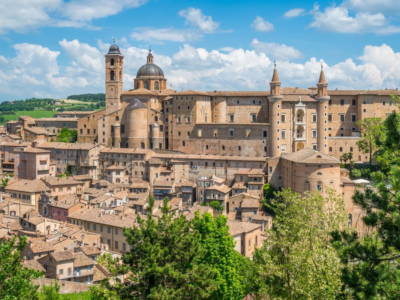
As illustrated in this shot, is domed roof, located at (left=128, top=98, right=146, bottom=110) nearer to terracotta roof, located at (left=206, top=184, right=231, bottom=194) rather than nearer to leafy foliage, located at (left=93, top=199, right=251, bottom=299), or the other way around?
terracotta roof, located at (left=206, top=184, right=231, bottom=194)

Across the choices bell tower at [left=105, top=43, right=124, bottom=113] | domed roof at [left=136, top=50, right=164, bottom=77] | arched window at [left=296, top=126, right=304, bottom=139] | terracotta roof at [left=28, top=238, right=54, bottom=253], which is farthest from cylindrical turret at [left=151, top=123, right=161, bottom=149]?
terracotta roof at [left=28, top=238, right=54, bottom=253]

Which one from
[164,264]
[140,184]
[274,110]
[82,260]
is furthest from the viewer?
[274,110]

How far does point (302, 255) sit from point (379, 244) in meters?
6.40

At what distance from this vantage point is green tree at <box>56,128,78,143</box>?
81.0 m

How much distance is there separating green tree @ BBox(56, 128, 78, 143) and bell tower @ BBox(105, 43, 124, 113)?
9.15 meters

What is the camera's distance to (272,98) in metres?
65.8

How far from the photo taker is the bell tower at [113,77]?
76.9 m

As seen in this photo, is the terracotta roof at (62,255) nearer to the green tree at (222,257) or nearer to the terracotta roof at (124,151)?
the green tree at (222,257)

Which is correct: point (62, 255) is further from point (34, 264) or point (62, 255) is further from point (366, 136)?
point (366, 136)

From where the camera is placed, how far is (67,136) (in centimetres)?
8156

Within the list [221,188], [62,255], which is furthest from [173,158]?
[62,255]

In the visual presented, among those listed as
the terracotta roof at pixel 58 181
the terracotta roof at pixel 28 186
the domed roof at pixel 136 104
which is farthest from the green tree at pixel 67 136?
the terracotta roof at pixel 28 186

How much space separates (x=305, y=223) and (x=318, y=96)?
4994 cm

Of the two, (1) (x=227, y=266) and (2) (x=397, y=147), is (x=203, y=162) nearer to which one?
(1) (x=227, y=266)
